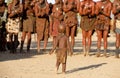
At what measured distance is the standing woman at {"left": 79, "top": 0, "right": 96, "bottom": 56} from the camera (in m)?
16.1

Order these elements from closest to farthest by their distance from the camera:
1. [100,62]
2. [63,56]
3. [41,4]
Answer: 1. [63,56]
2. [100,62]
3. [41,4]

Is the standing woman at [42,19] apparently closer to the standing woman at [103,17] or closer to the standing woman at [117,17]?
the standing woman at [103,17]

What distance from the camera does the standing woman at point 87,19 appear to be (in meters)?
16.1

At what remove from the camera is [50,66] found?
43.0ft

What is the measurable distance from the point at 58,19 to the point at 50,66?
3.62 m

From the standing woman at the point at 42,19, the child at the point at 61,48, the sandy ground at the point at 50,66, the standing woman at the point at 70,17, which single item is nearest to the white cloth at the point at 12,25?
the standing woman at the point at 42,19

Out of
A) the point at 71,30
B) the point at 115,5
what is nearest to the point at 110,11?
the point at 115,5

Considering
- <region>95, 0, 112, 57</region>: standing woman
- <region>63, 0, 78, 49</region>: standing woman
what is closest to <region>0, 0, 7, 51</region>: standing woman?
<region>63, 0, 78, 49</region>: standing woman

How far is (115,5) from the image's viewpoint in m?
15.7

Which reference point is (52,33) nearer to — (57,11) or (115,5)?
(57,11)

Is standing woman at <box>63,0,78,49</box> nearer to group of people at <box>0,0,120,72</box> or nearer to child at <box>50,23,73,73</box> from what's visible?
group of people at <box>0,0,120,72</box>

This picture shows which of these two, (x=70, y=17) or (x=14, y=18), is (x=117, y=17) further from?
(x=14, y=18)

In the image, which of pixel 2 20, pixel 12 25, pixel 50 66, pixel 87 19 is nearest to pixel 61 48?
pixel 50 66

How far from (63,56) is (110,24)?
5.09 meters
